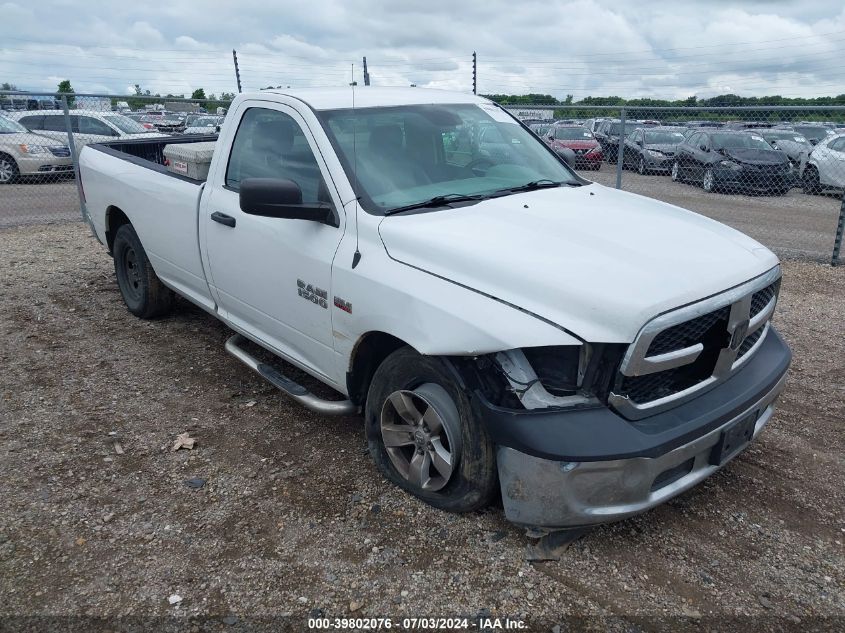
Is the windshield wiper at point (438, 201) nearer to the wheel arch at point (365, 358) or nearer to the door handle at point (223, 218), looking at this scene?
the wheel arch at point (365, 358)

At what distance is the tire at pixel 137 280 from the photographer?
5484mm

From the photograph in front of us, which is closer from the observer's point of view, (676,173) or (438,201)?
(438,201)

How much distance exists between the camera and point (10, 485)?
136 inches

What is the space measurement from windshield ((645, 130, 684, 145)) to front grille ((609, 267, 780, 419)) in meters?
14.4

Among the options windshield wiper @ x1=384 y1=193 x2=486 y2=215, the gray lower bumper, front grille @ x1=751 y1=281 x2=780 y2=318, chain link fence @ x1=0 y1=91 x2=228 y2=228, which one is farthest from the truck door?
chain link fence @ x1=0 y1=91 x2=228 y2=228

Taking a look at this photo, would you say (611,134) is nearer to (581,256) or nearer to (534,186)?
(534,186)

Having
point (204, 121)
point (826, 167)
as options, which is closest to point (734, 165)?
point (826, 167)

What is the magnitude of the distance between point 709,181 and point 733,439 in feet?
39.3

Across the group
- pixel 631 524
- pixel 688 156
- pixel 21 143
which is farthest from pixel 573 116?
pixel 631 524

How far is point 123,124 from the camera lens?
16.7 metres

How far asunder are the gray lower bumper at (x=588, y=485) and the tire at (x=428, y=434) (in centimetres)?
16

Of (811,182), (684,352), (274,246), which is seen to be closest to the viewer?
(684,352)

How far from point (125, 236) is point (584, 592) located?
4.62m

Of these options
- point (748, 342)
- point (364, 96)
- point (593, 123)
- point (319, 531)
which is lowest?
point (319, 531)
